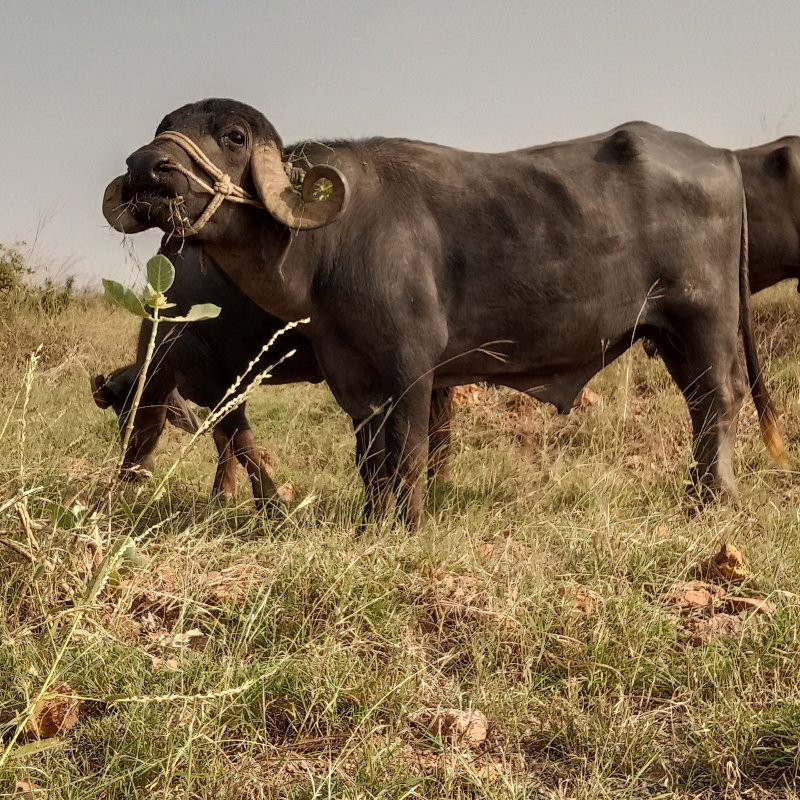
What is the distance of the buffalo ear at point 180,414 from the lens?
6.57 meters

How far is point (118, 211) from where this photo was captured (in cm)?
444

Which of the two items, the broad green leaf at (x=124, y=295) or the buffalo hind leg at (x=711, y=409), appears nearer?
the broad green leaf at (x=124, y=295)

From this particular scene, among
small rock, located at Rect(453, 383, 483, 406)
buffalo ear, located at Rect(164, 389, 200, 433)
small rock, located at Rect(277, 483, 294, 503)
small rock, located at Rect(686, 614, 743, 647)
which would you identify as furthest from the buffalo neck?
small rock, located at Rect(453, 383, 483, 406)

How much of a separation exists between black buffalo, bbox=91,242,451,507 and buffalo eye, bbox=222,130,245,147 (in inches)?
26.5

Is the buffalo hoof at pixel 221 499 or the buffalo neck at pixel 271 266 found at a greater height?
the buffalo neck at pixel 271 266

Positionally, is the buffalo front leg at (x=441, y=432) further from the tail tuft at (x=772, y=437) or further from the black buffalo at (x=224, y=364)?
the tail tuft at (x=772, y=437)

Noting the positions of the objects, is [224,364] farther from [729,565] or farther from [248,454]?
[729,565]

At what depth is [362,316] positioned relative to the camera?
465cm

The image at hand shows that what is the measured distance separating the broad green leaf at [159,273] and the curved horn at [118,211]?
1535 mm

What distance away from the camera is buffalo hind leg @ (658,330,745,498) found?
5.39m

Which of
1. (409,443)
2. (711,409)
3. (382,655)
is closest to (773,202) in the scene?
(711,409)

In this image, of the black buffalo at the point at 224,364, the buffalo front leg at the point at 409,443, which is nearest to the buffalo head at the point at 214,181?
the black buffalo at the point at 224,364

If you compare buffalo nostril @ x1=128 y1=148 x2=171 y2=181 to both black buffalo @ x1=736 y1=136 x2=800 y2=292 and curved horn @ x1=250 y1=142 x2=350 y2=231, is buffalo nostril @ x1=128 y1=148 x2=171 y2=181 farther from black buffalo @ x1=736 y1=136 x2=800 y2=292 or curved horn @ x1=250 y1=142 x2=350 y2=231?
black buffalo @ x1=736 y1=136 x2=800 y2=292

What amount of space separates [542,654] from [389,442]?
145 cm
